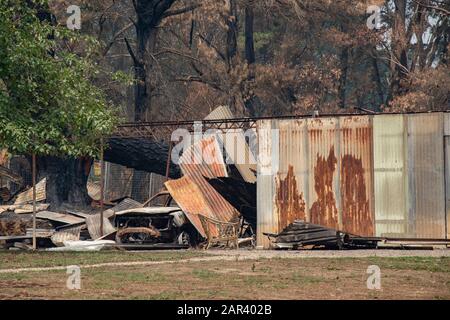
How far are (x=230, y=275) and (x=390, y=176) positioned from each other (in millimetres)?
11698

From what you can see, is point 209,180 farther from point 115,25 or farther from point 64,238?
point 115,25

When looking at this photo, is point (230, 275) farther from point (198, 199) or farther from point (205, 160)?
point (205, 160)

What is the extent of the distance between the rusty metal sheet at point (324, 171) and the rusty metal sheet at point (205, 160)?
3970 millimetres

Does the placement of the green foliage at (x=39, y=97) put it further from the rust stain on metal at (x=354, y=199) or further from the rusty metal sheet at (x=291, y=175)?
the rust stain on metal at (x=354, y=199)

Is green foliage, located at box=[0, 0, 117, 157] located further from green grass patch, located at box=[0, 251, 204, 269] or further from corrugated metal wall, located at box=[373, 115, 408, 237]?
corrugated metal wall, located at box=[373, 115, 408, 237]

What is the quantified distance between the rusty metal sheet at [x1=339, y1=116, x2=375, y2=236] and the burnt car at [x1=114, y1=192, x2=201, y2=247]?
504 cm

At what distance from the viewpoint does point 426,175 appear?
106ft

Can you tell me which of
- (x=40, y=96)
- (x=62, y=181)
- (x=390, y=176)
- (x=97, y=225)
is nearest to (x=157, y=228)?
(x=97, y=225)

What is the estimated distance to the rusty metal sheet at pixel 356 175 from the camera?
3253cm

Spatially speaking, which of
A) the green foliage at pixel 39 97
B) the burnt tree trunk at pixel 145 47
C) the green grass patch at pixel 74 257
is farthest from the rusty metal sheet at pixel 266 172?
the burnt tree trunk at pixel 145 47

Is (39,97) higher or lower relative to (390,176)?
higher

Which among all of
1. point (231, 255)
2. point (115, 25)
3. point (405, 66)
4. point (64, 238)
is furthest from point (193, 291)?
point (115, 25)

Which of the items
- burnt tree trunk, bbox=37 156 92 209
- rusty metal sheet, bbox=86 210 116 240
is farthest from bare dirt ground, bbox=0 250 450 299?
burnt tree trunk, bbox=37 156 92 209

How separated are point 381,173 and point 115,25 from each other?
3733 cm
